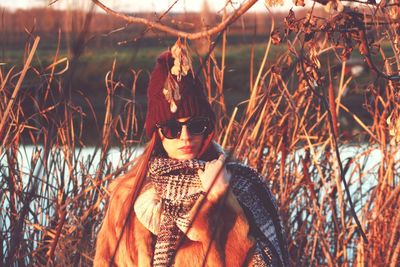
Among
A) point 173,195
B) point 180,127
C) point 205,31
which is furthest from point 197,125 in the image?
point 205,31

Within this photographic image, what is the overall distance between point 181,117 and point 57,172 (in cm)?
143

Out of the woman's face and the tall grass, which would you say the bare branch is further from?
the tall grass

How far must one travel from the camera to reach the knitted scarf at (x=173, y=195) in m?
2.71

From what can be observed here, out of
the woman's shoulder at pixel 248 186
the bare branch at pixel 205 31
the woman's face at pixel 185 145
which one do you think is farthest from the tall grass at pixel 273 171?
the bare branch at pixel 205 31

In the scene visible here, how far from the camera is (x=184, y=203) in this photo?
2730 mm

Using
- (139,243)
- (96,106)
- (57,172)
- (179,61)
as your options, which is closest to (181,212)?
(139,243)

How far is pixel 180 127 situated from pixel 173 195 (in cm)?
20

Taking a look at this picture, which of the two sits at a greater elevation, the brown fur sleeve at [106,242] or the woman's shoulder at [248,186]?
the woman's shoulder at [248,186]

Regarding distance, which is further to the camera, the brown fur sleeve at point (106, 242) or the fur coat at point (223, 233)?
the brown fur sleeve at point (106, 242)

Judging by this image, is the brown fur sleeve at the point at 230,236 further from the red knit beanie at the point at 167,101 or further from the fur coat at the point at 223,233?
the red knit beanie at the point at 167,101

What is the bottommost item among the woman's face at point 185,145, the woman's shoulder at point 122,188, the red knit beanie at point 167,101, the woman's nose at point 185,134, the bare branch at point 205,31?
the woman's shoulder at point 122,188

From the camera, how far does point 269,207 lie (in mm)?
2941

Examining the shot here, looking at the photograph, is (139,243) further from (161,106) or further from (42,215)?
(42,215)

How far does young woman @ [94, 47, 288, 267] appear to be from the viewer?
2.68m
